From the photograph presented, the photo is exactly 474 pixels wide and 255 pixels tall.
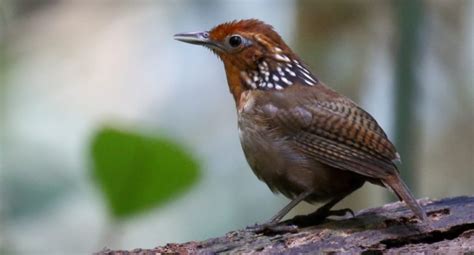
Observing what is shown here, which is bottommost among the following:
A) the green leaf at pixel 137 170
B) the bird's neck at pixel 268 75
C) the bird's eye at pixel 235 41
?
the green leaf at pixel 137 170

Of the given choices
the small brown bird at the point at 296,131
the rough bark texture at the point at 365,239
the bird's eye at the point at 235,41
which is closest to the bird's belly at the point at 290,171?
the small brown bird at the point at 296,131

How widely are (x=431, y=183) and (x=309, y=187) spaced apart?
3.10 m

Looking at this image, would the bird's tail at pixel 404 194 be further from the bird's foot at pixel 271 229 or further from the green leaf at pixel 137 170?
the green leaf at pixel 137 170

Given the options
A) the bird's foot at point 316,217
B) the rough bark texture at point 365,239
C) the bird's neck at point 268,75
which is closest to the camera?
the rough bark texture at point 365,239

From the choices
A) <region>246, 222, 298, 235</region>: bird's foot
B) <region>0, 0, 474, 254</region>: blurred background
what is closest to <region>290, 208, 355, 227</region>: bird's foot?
<region>246, 222, 298, 235</region>: bird's foot

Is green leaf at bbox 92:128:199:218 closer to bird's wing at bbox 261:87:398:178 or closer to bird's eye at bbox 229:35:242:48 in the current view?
bird's wing at bbox 261:87:398:178

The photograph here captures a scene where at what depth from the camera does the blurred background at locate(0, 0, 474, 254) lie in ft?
13.3

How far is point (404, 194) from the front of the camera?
150 inches

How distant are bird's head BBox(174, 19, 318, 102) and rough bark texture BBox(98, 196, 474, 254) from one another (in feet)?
2.44

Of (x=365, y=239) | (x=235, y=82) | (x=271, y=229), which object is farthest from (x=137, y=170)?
(x=365, y=239)

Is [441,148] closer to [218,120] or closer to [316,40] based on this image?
[316,40]

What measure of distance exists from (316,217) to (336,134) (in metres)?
0.34

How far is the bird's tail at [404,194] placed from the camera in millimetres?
3705

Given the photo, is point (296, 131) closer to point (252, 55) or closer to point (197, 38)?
point (252, 55)
